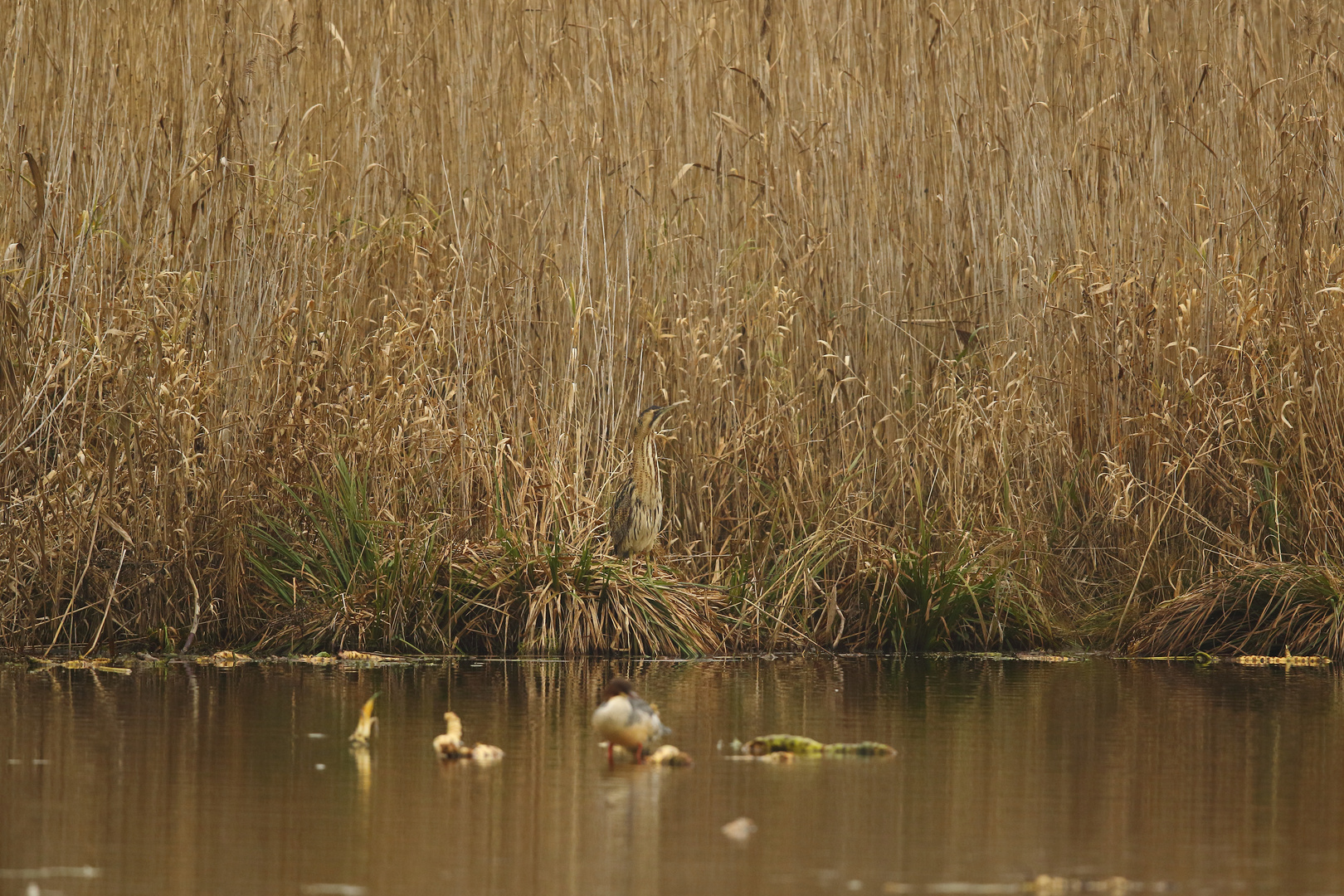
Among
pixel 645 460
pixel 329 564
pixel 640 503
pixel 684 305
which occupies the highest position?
pixel 684 305

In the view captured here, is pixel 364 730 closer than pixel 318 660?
Yes

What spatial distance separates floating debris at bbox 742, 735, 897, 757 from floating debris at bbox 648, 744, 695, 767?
10.5 inches

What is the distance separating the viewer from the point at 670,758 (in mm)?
5836

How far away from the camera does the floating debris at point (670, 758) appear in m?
5.82

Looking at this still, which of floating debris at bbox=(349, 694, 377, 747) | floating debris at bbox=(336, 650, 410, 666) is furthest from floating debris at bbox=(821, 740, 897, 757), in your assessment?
floating debris at bbox=(336, 650, 410, 666)

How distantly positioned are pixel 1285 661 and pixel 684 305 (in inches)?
131

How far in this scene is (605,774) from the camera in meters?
5.68

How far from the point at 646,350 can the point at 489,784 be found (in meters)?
4.36

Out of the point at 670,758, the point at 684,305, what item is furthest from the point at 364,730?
the point at 684,305

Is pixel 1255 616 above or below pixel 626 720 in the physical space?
above

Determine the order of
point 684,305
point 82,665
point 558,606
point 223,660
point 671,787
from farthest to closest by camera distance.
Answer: point 684,305
point 558,606
point 223,660
point 82,665
point 671,787

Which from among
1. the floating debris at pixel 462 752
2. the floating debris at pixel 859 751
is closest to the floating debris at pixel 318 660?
the floating debris at pixel 462 752

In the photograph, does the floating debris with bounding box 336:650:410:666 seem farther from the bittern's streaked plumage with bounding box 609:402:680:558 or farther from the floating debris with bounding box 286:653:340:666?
the bittern's streaked plumage with bounding box 609:402:680:558

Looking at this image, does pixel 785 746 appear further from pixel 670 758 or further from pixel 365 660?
pixel 365 660
